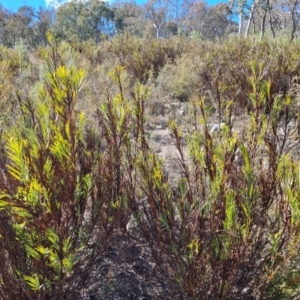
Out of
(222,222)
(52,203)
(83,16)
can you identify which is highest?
(83,16)

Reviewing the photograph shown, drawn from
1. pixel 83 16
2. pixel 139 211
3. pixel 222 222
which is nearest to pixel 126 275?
pixel 139 211

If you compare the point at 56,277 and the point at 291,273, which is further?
the point at 291,273

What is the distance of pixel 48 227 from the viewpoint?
113 centimetres

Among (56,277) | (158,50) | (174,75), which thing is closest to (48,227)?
(56,277)

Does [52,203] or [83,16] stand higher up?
[83,16]

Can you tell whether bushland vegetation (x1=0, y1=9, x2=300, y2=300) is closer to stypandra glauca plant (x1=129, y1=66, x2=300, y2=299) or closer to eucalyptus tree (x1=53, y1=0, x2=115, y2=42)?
stypandra glauca plant (x1=129, y1=66, x2=300, y2=299)

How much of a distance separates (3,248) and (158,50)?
6.30 metres

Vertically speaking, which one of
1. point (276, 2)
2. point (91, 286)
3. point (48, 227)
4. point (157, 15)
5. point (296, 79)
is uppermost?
point (157, 15)

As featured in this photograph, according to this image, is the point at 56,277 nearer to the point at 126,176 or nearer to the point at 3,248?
the point at 3,248

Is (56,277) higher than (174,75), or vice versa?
(174,75)

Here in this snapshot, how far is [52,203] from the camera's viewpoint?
1146 millimetres

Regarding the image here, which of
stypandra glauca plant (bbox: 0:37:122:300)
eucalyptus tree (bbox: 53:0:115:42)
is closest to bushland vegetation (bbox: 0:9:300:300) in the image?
stypandra glauca plant (bbox: 0:37:122:300)

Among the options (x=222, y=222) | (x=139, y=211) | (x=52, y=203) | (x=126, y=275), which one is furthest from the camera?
(x=126, y=275)

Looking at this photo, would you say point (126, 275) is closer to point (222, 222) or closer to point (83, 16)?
point (222, 222)
